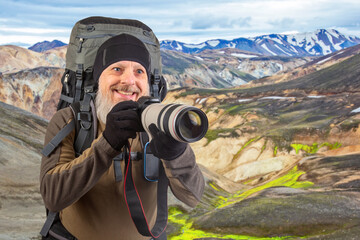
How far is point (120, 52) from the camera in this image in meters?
5.27

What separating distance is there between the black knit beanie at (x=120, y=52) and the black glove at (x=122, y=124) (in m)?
1.25

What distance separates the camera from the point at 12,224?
16.7m

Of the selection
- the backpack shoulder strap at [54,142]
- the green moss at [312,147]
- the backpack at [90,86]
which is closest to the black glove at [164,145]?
the backpack at [90,86]

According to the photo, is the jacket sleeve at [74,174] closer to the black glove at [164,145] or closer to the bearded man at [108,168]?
the bearded man at [108,168]

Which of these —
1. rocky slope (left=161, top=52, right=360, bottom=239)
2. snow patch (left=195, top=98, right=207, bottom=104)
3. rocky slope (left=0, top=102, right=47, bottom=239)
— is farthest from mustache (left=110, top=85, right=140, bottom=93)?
snow patch (left=195, top=98, right=207, bottom=104)

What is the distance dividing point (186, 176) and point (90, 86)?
2.10 metres

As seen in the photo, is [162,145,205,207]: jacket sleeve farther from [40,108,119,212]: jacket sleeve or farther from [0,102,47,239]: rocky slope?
[0,102,47,239]: rocky slope

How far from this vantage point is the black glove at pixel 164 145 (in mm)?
3891

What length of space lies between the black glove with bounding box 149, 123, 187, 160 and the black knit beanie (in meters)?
1.74

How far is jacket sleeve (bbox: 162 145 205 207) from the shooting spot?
4449 millimetres

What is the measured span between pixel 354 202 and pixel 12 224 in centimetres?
2262

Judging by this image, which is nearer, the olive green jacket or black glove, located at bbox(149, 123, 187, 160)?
black glove, located at bbox(149, 123, 187, 160)

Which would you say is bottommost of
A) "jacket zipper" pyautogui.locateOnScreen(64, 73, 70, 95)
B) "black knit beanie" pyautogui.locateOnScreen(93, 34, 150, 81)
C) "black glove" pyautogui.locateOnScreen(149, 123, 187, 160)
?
"black glove" pyautogui.locateOnScreen(149, 123, 187, 160)

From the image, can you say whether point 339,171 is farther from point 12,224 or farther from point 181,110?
point 181,110
